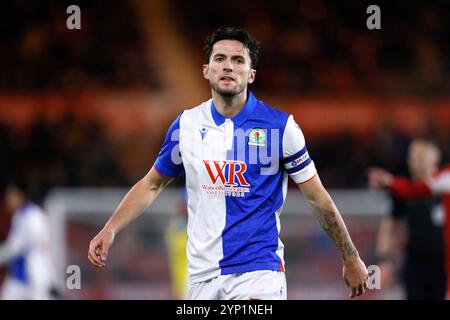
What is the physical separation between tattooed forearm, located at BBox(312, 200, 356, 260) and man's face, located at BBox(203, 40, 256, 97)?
28.2 inches

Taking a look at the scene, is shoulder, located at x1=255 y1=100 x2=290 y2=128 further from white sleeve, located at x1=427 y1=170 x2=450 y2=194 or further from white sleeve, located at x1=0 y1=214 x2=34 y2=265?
white sleeve, located at x1=0 y1=214 x2=34 y2=265

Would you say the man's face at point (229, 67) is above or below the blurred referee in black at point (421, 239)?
above

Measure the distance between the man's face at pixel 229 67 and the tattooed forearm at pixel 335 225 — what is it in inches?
28.2

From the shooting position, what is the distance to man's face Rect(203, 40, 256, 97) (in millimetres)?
4418

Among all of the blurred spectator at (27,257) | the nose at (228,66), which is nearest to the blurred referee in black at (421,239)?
the nose at (228,66)

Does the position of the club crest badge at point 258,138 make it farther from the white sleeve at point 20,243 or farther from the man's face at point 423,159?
the white sleeve at point 20,243

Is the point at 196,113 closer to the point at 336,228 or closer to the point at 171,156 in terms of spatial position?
the point at 171,156

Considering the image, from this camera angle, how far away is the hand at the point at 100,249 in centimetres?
443

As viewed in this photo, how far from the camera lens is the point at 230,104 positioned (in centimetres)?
454

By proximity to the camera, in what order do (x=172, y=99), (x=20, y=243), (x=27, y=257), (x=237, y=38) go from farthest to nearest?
(x=172, y=99), (x=27, y=257), (x=20, y=243), (x=237, y=38)

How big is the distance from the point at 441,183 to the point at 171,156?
325cm

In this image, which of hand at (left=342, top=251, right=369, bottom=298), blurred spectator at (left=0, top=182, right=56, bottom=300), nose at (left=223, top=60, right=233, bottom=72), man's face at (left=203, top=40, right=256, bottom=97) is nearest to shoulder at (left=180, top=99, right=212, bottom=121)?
man's face at (left=203, top=40, right=256, bottom=97)

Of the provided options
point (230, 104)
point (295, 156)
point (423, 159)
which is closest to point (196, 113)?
point (230, 104)
